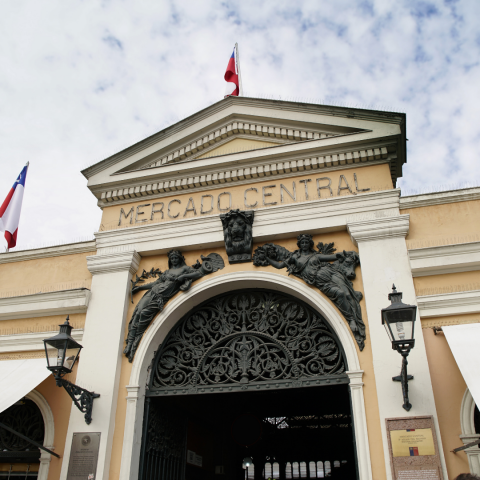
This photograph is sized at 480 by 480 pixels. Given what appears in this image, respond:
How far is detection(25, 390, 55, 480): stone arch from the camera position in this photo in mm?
6559

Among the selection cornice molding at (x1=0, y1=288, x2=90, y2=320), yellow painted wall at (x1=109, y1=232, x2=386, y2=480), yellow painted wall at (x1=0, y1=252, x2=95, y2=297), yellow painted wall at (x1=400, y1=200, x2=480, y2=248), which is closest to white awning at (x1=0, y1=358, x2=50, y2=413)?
cornice molding at (x1=0, y1=288, x2=90, y2=320)

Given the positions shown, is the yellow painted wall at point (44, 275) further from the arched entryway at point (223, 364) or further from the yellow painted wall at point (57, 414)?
the arched entryway at point (223, 364)

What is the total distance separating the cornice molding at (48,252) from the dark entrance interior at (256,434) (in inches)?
117

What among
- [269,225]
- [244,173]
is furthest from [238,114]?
[269,225]

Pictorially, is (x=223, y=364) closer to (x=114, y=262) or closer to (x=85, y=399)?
(x=85, y=399)

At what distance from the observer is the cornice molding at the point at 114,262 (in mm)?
7520

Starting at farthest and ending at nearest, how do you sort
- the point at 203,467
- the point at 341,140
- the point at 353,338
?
the point at 203,467 < the point at 341,140 < the point at 353,338

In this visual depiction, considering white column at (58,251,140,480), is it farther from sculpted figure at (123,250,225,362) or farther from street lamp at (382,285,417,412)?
street lamp at (382,285,417,412)

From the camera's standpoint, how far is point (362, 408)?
5.67 metres

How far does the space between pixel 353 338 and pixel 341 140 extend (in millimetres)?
3117

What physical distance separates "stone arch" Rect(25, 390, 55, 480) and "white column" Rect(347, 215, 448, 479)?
4635 mm

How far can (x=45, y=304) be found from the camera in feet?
25.5

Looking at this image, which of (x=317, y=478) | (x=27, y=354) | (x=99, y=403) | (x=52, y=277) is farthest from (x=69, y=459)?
(x=317, y=478)

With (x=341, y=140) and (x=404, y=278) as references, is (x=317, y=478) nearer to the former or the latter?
(x=404, y=278)
